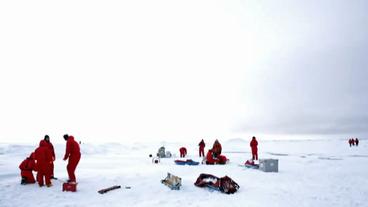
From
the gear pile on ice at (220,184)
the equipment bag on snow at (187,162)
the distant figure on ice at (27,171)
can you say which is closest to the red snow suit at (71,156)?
the distant figure on ice at (27,171)

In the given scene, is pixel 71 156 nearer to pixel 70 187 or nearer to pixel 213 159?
pixel 70 187

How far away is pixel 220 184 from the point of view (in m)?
9.52

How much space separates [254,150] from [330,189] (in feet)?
42.1

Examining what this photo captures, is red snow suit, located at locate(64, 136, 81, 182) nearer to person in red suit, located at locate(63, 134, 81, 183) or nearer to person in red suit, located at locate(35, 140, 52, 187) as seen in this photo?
person in red suit, located at locate(63, 134, 81, 183)

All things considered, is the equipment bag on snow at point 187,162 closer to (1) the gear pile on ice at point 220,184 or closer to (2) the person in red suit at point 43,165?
(1) the gear pile on ice at point 220,184

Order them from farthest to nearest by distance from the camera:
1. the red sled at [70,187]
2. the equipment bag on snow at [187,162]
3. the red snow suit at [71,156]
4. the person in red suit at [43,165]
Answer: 1. the equipment bag on snow at [187,162]
2. the red snow suit at [71,156]
3. the person in red suit at [43,165]
4. the red sled at [70,187]

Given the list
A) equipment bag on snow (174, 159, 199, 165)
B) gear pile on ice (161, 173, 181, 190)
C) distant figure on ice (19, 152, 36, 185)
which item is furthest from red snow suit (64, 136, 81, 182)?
equipment bag on snow (174, 159, 199, 165)

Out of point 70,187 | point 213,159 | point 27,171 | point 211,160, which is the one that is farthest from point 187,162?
point 27,171

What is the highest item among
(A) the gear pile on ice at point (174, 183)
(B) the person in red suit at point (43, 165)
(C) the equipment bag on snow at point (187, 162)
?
(B) the person in red suit at point (43, 165)

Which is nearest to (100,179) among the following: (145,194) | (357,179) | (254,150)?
(145,194)

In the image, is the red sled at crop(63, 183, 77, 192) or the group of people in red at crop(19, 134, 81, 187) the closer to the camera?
the red sled at crop(63, 183, 77, 192)

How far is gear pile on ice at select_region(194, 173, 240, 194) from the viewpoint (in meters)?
9.38

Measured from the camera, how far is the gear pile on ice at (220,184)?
9377 millimetres

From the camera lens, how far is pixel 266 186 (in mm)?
10508
